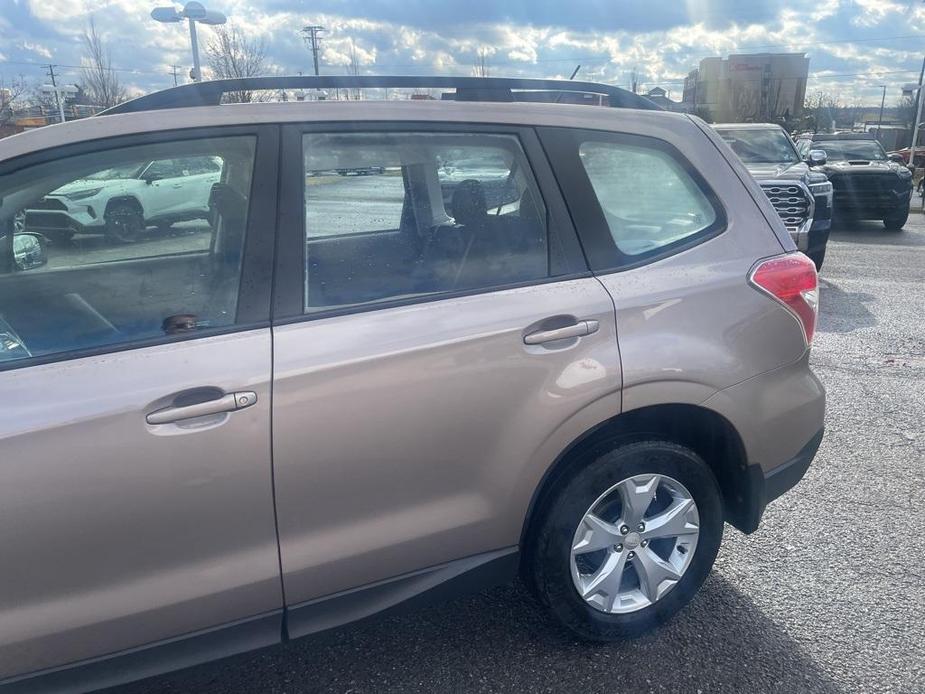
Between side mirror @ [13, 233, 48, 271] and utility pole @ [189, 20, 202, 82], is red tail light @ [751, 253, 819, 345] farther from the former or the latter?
utility pole @ [189, 20, 202, 82]

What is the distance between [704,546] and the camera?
2658mm

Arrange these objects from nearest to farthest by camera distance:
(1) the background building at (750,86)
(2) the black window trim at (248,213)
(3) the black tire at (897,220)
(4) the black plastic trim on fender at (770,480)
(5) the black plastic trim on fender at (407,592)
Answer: (2) the black window trim at (248,213) → (5) the black plastic trim on fender at (407,592) → (4) the black plastic trim on fender at (770,480) → (3) the black tire at (897,220) → (1) the background building at (750,86)

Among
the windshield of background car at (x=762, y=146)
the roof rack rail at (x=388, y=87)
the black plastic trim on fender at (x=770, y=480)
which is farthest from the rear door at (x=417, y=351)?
the windshield of background car at (x=762, y=146)

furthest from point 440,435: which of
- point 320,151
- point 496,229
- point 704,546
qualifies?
point 704,546

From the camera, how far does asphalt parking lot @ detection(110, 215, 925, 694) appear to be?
8.00ft

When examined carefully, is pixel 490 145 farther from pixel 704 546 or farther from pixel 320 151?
pixel 704 546

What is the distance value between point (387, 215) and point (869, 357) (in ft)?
15.8

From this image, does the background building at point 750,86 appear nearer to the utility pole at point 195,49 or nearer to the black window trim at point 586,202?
the utility pole at point 195,49

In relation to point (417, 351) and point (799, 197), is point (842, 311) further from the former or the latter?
point (417, 351)

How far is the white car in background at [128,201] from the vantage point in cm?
205

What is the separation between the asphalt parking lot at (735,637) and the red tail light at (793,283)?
1.02m

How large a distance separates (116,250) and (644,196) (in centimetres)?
175

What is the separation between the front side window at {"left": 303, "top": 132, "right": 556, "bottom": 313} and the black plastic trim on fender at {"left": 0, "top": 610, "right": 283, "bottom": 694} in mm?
931

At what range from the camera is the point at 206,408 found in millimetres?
1887
